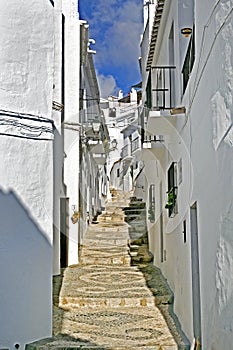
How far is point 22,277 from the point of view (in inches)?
325

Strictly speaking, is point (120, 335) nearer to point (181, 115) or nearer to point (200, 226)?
point (200, 226)

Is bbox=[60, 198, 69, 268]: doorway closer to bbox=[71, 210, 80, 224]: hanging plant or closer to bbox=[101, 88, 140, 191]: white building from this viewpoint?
bbox=[71, 210, 80, 224]: hanging plant

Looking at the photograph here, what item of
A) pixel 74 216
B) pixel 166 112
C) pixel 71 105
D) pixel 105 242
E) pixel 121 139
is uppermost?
pixel 121 139

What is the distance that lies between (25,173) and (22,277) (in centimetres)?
165

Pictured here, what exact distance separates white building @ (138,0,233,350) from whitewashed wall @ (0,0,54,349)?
2.35 metres

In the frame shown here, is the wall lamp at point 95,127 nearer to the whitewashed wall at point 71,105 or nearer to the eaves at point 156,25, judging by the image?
the whitewashed wall at point 71,105

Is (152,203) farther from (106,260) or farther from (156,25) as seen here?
(156,25)

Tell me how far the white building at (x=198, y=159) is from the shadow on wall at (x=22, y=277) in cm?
237

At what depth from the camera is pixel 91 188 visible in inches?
914

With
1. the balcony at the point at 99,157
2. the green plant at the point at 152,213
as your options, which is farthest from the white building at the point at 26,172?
the balcony at the point at 99,157

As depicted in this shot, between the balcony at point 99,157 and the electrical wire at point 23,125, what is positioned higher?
the balcony at point 99,157

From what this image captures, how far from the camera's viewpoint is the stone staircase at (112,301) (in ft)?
30.0

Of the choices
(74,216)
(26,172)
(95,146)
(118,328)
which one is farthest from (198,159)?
(95,146)

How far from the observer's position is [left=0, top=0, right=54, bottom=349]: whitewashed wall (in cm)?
814
